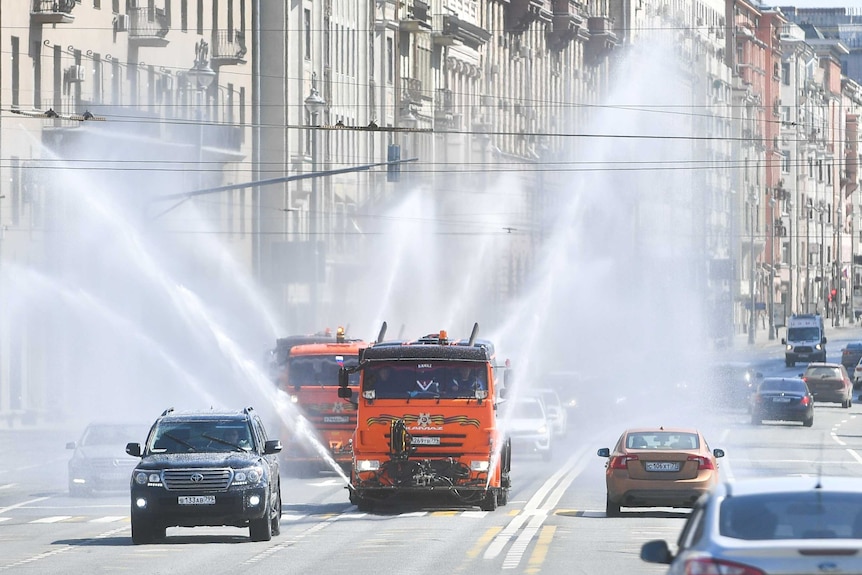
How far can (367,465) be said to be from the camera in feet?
92.2

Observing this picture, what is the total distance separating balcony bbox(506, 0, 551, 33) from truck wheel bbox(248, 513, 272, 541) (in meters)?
86.2

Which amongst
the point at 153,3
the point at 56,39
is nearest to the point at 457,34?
the point at 153,3

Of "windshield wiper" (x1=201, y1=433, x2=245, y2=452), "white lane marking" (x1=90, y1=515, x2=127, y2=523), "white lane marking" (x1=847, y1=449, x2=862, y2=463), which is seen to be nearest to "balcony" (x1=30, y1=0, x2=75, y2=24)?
"white lane marking" (x1=847, y1=449, x2=862, y2=463)

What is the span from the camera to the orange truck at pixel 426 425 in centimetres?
2795

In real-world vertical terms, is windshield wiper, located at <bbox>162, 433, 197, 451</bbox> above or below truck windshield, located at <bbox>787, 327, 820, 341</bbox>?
above

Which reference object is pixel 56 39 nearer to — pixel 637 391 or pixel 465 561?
pixel 637 391

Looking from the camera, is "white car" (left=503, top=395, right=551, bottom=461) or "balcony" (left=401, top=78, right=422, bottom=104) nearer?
"white car" (left=503, top=395, right=551, bottom=461)

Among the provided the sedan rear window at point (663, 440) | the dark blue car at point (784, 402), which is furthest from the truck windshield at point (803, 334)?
the sedan rear window at point (663, 440)

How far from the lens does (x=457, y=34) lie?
95.4 metres

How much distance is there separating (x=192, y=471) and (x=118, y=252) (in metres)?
33.4

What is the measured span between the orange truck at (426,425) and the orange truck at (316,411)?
8.51m

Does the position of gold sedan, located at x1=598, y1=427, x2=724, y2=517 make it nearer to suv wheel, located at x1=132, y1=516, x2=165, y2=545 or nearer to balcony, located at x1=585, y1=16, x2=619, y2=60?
suv wheel, located at x1=132, y1=516, x2=165, y2=545

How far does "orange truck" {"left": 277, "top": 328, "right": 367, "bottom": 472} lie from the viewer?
37.2m

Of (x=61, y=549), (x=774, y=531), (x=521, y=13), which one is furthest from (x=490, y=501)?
(x=521, y=13)
